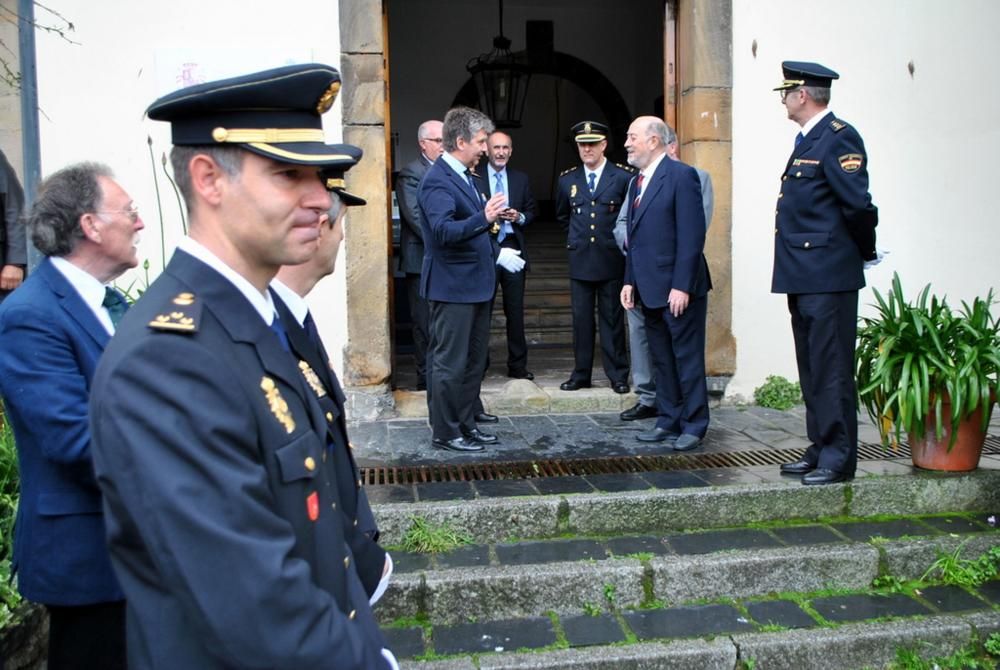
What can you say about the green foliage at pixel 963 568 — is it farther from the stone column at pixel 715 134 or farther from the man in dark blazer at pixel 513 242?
the man in dark blazer at pixel 513 242

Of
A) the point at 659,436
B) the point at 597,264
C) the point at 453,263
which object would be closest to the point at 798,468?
the point at 659,436

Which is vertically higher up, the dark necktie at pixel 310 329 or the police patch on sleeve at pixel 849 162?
the police patch on sleeve at pixel 849 162

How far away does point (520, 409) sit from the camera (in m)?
6.45

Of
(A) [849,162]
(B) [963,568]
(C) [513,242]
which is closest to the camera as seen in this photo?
(B) [963,568]

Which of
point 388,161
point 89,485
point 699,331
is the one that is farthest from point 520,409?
point 89,485

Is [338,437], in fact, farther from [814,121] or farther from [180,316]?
[814,121]

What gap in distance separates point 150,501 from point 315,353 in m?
0.58

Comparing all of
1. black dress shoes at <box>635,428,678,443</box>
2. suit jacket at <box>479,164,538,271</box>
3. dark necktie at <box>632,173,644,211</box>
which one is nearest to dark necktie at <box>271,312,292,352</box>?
black dress shoes at <box>635,428,678,443</box>

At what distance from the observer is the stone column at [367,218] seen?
19.9 ft

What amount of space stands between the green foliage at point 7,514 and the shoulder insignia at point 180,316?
175cm

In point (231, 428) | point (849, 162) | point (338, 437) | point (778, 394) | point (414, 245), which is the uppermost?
point (849, 162)

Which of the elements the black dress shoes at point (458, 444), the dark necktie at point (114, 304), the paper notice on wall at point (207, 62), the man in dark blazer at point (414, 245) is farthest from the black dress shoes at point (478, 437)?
the dark necktie at point (114, 304)

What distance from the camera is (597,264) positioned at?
21.8 ft

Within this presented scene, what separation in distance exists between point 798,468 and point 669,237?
1626mm
